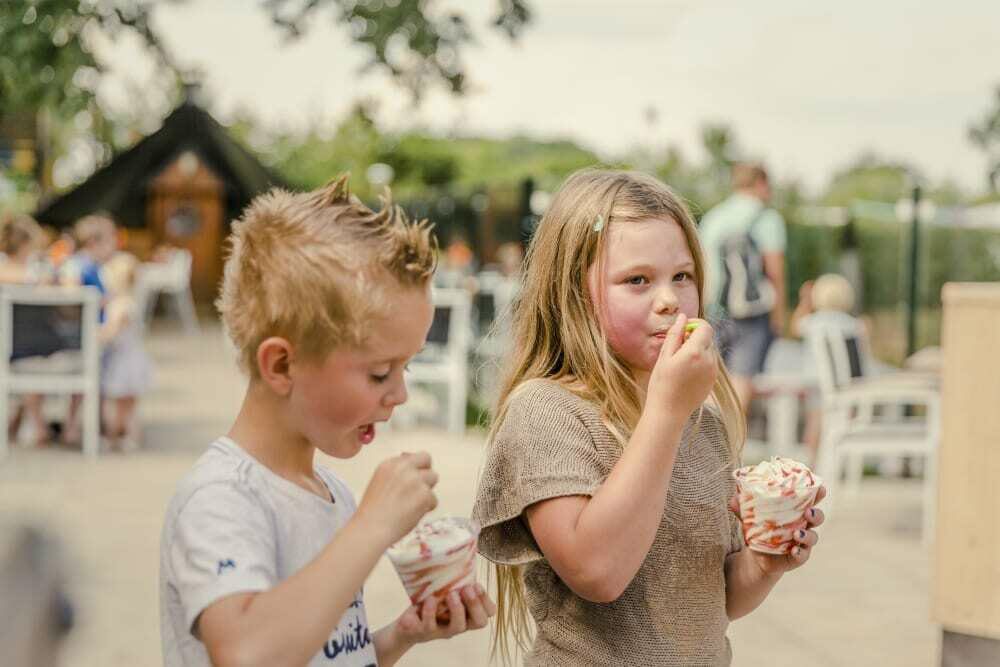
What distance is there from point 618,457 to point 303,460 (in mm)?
531

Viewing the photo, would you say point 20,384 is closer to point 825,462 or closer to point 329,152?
point 825,462

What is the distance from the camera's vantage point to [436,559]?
5.29 feet

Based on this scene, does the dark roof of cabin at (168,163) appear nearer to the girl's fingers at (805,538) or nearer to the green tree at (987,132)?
the green tree at (987,132)

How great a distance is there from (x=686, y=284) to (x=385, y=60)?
3720 mm

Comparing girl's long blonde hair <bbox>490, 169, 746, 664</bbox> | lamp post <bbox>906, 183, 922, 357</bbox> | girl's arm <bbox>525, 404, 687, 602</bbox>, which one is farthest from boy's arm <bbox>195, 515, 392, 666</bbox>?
lamp post <bbox>906, 183, 922, 357</bbox>

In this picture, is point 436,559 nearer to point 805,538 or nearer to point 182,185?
point 805,538

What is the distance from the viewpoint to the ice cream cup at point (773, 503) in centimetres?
196

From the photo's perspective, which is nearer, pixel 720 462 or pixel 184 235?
pixel 720 462

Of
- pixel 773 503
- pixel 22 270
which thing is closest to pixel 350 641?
pixel 773 503

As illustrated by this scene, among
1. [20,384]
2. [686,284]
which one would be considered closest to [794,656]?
[686,284]

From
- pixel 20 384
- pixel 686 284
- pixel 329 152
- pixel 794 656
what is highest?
pixel 329 152

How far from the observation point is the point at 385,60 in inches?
219

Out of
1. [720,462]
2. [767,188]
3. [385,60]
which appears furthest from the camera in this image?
[767,188]

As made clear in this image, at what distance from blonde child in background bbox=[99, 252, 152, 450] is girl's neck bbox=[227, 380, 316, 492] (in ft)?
25.9
